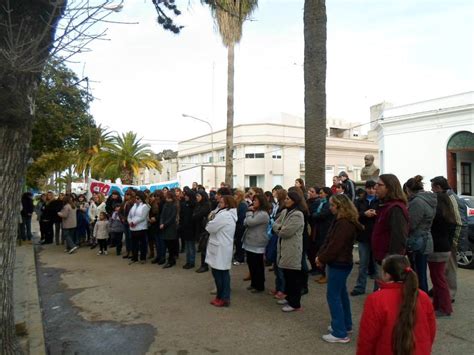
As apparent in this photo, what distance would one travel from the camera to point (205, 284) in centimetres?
761

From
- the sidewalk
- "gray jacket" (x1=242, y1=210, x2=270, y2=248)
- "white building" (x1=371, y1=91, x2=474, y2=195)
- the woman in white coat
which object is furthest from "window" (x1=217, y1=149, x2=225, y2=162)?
the woman in white coat

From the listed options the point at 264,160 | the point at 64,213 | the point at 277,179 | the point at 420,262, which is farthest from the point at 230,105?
the point at 277,179

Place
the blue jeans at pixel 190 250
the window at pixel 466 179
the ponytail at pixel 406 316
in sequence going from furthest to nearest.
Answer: the window at pixel 466 179 → the blue jeans at pixel 190 250 → the ponytail at pixel 406 316

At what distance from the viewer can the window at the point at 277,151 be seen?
41431mm

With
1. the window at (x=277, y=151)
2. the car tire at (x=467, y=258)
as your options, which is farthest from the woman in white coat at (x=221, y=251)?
the window at (x=277, y=151)

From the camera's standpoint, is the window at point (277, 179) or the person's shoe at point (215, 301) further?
the window at point (277, 179)

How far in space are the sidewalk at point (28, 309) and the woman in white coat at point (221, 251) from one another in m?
2.45

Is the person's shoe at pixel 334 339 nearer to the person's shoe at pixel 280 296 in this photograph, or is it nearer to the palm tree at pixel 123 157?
the person's shoe at pixel 280 296

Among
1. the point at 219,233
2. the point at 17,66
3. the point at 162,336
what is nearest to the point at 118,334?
the point at 162,336

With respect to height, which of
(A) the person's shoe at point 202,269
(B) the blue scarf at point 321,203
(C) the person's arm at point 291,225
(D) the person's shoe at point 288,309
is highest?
(B) the blue scarf at point 321,203

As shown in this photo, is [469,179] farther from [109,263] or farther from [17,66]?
[17,66]

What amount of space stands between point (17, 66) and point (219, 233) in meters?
3.62

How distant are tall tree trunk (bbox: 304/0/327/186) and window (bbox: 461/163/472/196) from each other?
15772 millimetres

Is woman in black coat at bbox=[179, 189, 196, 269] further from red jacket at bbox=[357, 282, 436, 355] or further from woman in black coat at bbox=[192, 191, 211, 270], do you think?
red jacket at bbox=[357, 282, 436, 355]
